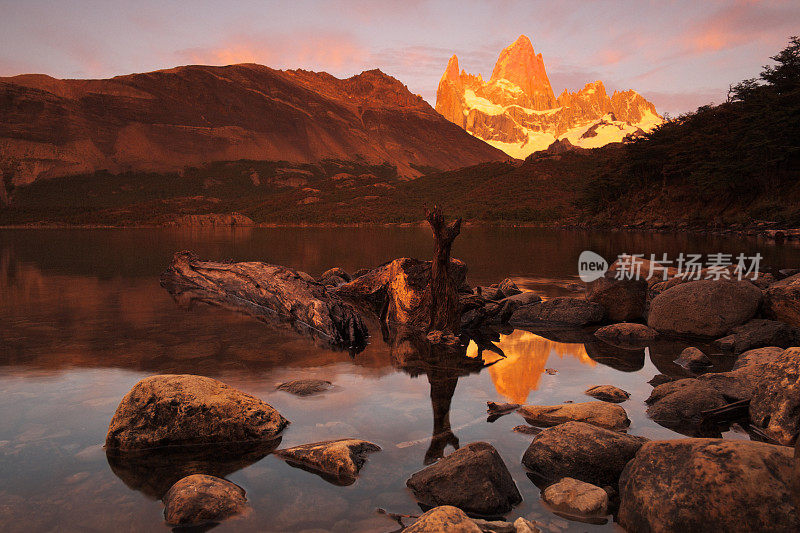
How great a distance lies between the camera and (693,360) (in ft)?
31.3

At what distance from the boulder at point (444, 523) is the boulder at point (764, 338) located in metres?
8.94

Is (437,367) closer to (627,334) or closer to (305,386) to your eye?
(305,386)

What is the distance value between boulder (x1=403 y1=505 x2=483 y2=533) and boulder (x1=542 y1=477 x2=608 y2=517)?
1.09 metres

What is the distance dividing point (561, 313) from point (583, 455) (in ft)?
28.3

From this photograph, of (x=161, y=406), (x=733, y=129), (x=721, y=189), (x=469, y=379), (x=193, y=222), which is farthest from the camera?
(x=193, y=222)

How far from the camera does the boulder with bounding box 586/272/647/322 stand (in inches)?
542

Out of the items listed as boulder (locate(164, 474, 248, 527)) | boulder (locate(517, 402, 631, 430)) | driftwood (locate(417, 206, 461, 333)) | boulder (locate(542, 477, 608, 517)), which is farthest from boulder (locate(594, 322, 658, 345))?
boulder (locate(164, 474, 248, 527))

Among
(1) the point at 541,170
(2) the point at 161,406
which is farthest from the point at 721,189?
(1) the point at 541,170

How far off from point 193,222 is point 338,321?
145410 millimetres

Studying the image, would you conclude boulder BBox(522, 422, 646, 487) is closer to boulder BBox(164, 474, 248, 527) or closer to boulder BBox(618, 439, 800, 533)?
boulder BBox(618, 439, 800, 533)

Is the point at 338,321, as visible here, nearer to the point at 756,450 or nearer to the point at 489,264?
the point at 756,450

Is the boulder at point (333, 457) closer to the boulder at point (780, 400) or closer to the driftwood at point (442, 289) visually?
the boulder at point (780, 400)

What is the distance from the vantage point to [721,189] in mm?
58500

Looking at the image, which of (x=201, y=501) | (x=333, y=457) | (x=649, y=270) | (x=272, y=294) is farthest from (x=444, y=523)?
(x=649, y=270)
